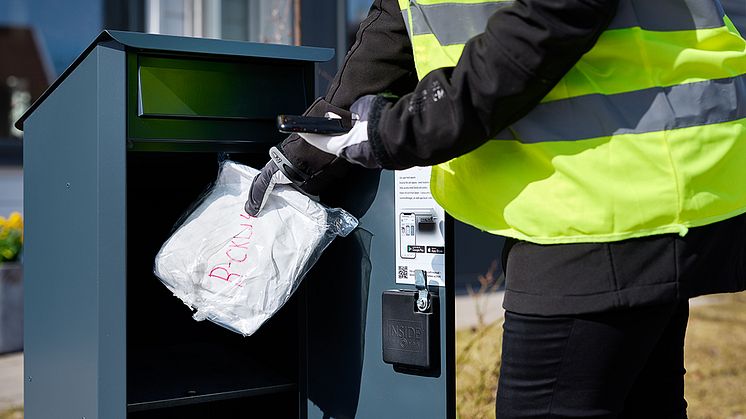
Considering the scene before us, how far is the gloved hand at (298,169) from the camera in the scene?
175 centimetres

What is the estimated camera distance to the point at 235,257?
70.4 inches

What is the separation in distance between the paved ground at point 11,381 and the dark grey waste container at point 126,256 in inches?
65.0

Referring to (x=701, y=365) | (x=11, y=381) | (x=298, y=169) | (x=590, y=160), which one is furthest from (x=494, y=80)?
(x=701, y=365)

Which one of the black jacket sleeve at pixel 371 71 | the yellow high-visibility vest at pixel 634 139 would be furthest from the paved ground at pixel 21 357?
the yellow high-visibility vest at pixel 634 139

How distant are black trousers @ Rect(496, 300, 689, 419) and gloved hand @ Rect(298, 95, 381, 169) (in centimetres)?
31

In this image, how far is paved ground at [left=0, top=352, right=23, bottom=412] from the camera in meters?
3.75

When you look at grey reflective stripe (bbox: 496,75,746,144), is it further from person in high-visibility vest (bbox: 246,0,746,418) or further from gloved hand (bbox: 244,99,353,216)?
gloved hand (bbox: 244,99,353,216)

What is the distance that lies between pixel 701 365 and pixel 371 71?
3264 mm

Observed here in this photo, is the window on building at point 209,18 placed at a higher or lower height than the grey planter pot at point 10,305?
higher

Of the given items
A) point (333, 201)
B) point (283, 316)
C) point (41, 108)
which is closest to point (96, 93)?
point (41, 108)

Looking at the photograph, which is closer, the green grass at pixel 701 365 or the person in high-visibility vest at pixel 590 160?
the person in high-visibility vest at pixel 590 160

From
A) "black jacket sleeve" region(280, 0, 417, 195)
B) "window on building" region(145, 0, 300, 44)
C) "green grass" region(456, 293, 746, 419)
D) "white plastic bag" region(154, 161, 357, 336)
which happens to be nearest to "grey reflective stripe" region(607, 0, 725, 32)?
"black jacket sleeve" region(280, 0, 417, 195)

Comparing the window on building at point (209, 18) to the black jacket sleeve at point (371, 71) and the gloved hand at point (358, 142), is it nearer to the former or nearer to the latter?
the black jacket sleeve at point (371, 71)

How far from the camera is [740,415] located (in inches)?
147
